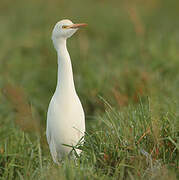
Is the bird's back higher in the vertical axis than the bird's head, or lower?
lower

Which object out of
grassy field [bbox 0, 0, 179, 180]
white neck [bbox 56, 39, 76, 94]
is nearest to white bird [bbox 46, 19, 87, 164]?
white neck [bbox 56, 39, 76, 94]

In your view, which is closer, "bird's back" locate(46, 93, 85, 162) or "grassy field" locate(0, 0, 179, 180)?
Result: "grassy field" locate(0, 0, 179, 180)

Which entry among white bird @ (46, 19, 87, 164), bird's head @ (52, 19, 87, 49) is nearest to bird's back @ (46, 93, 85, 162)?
white bird @ (46, 19, 87, 164)

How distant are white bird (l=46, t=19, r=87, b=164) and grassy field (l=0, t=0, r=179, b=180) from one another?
0.13 metres

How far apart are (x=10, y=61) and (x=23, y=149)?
13.6 feet

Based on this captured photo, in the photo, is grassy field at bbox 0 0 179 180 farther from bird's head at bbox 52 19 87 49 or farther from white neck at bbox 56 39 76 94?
bird's head at bbox 52 19 87 49

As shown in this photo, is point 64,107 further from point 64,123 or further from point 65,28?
point 65,28

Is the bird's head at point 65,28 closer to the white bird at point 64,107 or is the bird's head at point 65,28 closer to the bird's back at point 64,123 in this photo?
the white bird at point 64,107

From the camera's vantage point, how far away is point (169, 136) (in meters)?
3.26

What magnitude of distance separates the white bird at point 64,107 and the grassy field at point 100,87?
0.13m

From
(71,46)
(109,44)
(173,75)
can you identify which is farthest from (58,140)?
(109,44)

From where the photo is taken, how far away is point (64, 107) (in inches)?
139

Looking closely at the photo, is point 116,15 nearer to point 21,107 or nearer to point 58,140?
point 58,140

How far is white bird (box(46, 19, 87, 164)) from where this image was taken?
354 centimetres
